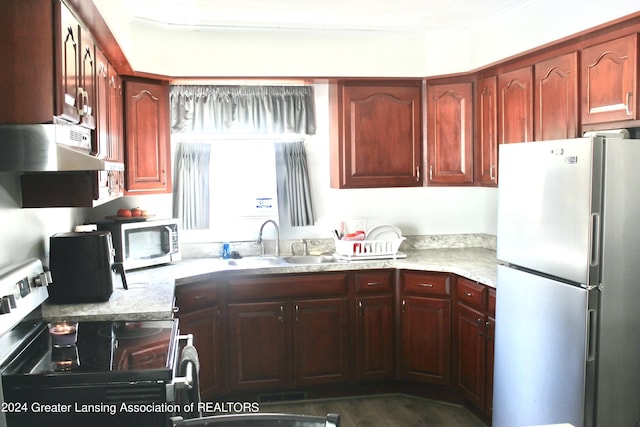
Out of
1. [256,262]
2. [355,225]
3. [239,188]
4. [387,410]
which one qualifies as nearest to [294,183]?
[239,188]

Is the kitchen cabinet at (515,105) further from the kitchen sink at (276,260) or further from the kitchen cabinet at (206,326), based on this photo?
the kitchen cabinet at (206,326)

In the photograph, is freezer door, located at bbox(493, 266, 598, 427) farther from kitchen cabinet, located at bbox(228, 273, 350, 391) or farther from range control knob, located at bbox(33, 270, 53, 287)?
range control knob, located at bbox(33, 270, 53, 287)

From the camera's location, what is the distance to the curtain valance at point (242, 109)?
15.1ft

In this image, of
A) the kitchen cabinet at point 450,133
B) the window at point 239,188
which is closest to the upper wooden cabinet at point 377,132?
the kitchen cabinet at point 450,133

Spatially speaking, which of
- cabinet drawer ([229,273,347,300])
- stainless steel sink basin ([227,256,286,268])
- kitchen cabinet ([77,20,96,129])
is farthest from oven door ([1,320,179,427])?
stainless steel sink basin ([227,256,286,268])

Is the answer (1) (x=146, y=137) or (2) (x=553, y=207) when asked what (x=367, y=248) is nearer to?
(1) (x=146, y=137)

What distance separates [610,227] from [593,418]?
2.65 ft

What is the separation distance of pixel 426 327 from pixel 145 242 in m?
1.87

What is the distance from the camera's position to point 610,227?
2.73m

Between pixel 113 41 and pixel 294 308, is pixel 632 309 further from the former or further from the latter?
pixel 113 41

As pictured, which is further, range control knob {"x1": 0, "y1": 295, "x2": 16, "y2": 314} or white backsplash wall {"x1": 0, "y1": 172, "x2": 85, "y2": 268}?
white backsplash wall {"x1": 0, "y1": 172, "x2": 85, "y2": 268}

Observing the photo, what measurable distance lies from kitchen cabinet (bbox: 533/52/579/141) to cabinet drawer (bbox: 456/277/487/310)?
35.8 inches

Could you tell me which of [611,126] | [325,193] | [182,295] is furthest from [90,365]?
[325,193]

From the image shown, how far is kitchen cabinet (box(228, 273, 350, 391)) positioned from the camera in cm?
418
